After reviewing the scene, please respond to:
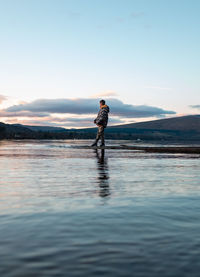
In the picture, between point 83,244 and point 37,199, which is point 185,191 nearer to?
point 37,199

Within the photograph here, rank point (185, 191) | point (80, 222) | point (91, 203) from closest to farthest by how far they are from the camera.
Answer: point (80, 222) < point (91, 203) < point (185, 191)

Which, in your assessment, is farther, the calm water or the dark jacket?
the dark jacket

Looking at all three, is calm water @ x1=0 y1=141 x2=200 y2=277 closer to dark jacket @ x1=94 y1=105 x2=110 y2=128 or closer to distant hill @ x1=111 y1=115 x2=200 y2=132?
dark jacket @ x1=94 y1=105 x2=110 y2=128

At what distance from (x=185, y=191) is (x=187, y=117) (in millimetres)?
195086

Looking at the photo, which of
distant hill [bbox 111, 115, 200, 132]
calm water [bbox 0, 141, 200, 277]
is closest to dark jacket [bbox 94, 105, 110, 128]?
calm water [bbox 0, 141, 200, 277]

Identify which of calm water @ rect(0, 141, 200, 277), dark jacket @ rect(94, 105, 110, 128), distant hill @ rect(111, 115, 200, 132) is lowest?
calm water @ rect(0, 141, 200, 277)

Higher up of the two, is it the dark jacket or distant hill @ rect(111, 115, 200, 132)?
distant hill @ rect(111, 115, 200, 132)

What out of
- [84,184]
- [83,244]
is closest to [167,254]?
[83,244]

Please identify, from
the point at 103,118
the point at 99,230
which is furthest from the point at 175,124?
the point at 99,230

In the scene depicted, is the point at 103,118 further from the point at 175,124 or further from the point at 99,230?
the point at 175,124

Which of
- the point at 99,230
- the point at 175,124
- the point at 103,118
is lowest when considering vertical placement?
the point at 99,230

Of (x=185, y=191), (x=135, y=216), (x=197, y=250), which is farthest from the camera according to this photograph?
(x=185, y=191)

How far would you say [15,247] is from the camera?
343 centimetres

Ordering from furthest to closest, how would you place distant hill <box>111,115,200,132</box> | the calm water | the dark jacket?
1. distant hill <box>111,115,200,132</box>
2. the dark jacket
3. the calm water
